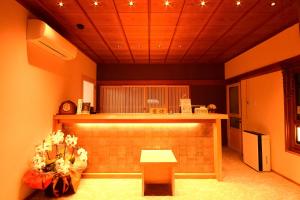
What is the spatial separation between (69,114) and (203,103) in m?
4.26

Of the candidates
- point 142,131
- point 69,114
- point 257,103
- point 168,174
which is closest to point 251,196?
point 168,174

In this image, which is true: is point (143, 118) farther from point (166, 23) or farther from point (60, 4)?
point (60, 4)

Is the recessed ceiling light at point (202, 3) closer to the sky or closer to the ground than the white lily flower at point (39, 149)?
closer to the sky

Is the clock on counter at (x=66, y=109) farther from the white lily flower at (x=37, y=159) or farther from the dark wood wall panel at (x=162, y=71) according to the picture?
the dark wood wall panel at (x=162, y=71)

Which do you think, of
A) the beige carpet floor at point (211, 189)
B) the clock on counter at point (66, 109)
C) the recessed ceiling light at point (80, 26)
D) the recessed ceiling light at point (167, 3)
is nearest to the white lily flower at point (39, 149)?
the beige carpet floor at point (211, 189)

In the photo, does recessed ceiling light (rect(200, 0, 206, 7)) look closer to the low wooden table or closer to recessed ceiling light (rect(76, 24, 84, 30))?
recessed ceiling light (rect(76, 24, 84, 30))

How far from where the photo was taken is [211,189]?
10.7 ft

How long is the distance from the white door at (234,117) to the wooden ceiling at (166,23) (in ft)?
4.47

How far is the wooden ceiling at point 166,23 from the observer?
288 cm

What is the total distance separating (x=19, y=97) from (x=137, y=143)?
1.93 meters

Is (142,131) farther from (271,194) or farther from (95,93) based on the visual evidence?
(95,93)

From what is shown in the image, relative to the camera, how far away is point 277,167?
3967mm

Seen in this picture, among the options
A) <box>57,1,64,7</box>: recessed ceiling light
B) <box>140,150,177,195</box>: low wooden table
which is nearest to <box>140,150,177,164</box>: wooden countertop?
<box>140,150,177,195</box>: low wooden table

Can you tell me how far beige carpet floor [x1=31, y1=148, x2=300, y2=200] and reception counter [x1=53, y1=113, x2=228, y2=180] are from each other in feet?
0.64
